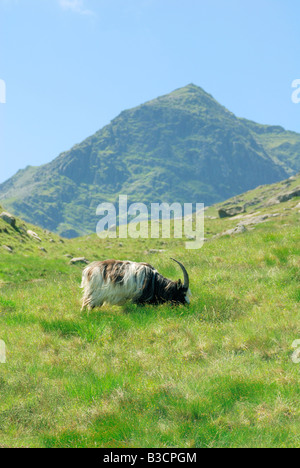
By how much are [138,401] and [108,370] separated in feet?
3.38

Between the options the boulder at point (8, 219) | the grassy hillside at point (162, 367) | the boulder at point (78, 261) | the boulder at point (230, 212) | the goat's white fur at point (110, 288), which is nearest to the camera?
the grassy hillside at point (162, 367)

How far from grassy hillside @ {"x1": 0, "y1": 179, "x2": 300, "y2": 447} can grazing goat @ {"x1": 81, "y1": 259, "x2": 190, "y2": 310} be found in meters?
0.34

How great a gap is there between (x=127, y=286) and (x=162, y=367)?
3.29 m

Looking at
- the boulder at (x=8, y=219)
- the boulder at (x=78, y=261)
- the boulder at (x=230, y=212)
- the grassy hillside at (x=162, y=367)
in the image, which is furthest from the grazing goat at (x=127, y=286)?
the boulder at (x=230, y=212)

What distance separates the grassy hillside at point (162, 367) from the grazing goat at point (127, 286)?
34 centimetres

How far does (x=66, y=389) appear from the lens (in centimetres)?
627

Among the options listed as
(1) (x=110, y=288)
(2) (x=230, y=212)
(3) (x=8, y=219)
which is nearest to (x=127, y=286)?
(1) (x=110, y=288)

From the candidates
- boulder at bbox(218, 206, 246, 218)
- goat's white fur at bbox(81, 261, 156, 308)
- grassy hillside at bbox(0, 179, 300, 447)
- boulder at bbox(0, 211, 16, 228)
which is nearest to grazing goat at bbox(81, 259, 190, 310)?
goat's white fur at bbox(81, 261, 156, 308)

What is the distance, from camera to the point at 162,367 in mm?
6789

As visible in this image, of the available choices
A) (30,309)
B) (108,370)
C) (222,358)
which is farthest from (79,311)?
(222,358)

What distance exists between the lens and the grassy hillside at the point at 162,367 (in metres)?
5.21

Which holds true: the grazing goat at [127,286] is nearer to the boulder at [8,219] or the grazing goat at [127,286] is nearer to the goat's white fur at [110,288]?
the goat's white fur at [110,288]

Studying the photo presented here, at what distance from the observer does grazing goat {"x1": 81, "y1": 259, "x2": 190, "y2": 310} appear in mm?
9758

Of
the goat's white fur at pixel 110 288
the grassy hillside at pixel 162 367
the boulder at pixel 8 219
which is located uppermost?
the boulder at pixel 8 219
